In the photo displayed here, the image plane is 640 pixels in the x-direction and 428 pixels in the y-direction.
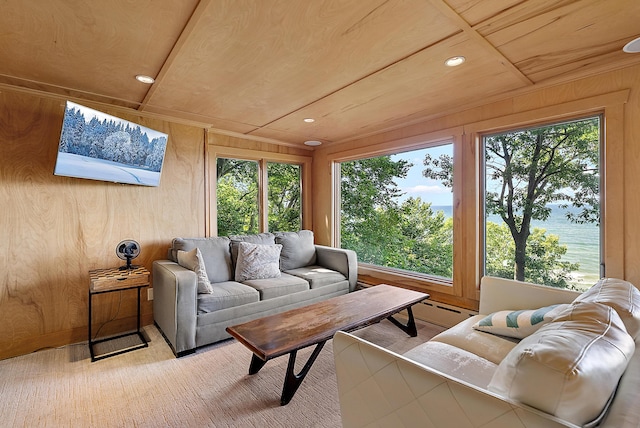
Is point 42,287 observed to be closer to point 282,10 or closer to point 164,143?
point 164,143

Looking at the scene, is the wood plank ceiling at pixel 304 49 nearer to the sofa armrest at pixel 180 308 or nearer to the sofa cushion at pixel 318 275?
the sofa armrest at pixel 180 308

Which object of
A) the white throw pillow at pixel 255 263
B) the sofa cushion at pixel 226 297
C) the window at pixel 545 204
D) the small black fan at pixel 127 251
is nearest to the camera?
the window at pixel 545 204

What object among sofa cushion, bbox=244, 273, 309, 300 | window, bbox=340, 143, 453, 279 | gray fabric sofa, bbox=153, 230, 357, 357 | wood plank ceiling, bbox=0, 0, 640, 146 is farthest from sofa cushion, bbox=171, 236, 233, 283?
window, bbox=340, 143, 453, 279

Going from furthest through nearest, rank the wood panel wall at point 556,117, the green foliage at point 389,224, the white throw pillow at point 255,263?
1. the green foliage at point 389,224
2. the white throw pillow at point 255,263
3. the wood panel wall at point 556,117

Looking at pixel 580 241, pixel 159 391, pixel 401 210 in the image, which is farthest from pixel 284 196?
pixel 580 241

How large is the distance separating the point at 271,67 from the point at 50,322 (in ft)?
9.70

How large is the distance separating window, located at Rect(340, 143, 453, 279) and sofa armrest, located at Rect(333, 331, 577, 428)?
2.38m

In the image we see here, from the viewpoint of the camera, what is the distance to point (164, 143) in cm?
293

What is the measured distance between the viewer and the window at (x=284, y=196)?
4.25m

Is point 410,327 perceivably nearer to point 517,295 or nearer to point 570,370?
point 517,295

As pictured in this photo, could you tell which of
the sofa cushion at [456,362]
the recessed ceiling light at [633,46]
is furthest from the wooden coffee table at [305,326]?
the recessed ceiling light at [633,46]

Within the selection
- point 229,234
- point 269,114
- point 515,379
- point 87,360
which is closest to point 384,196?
point 269,114

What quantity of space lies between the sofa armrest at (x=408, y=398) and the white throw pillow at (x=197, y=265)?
178 cm

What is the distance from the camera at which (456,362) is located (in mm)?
1507
